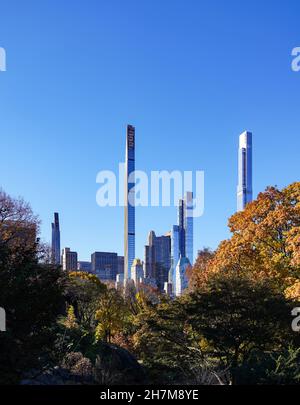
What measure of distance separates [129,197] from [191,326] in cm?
13191

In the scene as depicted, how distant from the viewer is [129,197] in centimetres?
14838

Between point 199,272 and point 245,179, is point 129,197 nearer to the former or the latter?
point 245,179

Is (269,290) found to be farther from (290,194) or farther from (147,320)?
(290,194)

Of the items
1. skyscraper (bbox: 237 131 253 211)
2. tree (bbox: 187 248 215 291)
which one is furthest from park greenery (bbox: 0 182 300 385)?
skyscraper (bbox: 237 131 253 211)

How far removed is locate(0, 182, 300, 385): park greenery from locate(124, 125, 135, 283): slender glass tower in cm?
10703

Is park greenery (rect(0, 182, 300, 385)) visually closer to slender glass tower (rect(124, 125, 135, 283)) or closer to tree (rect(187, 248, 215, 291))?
tree (rect(187, 248, 215, 291))

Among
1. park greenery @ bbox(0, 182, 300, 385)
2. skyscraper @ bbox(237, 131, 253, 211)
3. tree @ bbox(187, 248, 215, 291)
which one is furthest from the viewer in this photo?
skyscraper @ bbox(237, 131, 253, 211)

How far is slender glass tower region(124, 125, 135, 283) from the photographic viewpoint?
148925 millimetres

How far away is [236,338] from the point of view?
54.5 ft

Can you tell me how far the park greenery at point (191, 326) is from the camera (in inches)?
467

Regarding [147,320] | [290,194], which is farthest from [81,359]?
[290,194]

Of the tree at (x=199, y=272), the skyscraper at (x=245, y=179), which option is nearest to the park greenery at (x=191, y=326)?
the tree at (x=199, y=272)
